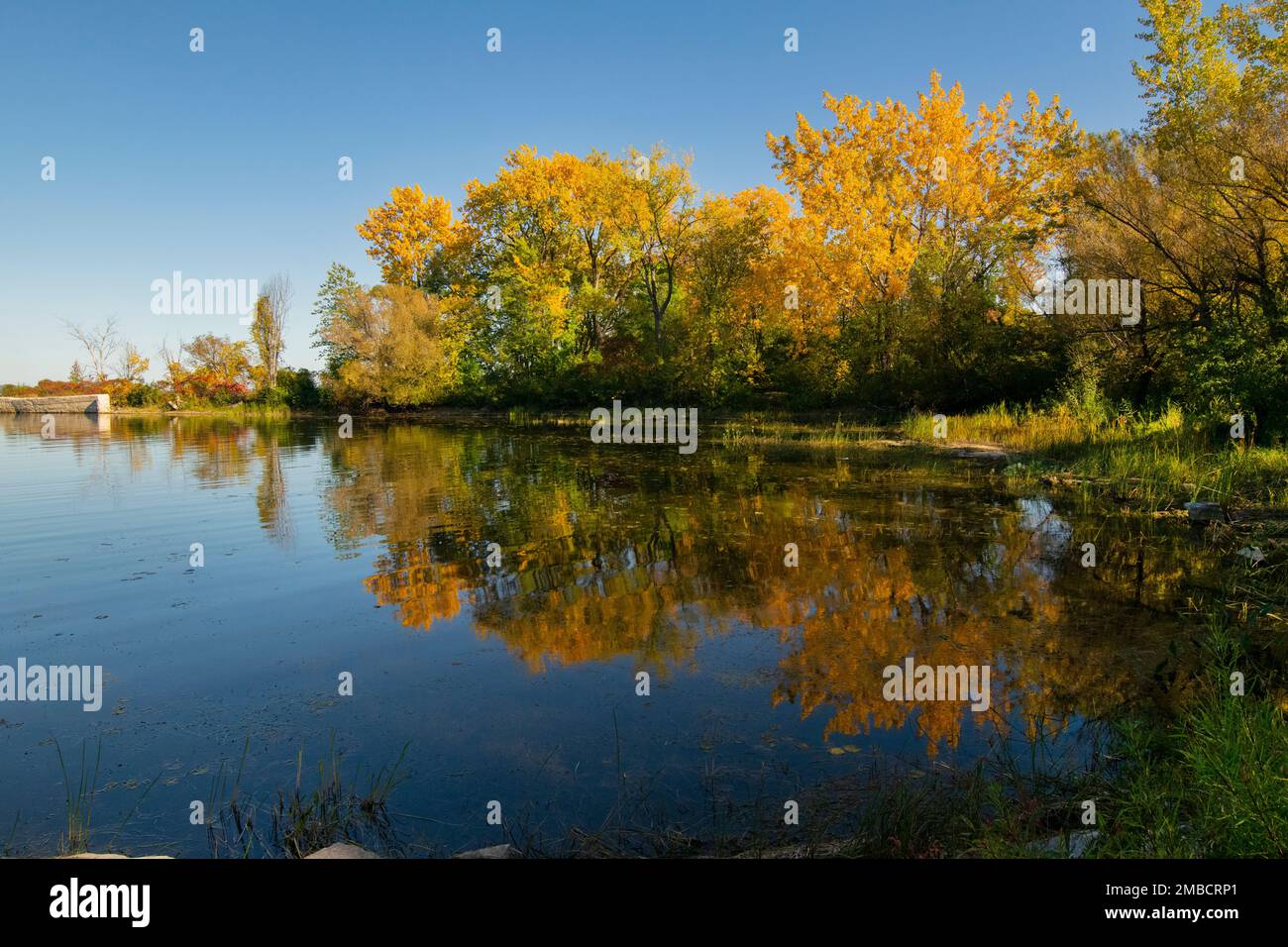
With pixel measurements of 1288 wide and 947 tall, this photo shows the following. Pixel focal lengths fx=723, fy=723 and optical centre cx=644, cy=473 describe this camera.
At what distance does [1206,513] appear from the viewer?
38.8 ft

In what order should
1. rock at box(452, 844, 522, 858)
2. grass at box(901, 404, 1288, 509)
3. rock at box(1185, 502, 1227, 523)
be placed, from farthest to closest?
grass at box(901, 404, 1288, 509) < rock at box(1185, 502, 1227, 523) < rock at box(452, 844, 522, 858)

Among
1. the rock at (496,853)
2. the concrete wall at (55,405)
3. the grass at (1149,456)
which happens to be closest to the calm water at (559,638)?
the rock at (496,853)

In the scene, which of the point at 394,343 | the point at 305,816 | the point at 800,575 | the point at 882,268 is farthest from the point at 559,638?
the point at 394,343

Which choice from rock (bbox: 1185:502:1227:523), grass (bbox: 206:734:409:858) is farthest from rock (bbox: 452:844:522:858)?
rock (bbox: 1185:502:1227:523)

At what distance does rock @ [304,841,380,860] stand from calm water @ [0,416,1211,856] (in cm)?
55

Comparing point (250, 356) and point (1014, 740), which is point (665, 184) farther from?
point (250, 356)

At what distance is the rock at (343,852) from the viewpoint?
3506mm

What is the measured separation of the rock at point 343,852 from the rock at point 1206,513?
13.0 m

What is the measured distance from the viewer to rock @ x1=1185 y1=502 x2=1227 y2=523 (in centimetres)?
1155

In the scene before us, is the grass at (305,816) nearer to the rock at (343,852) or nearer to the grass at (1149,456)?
the rock at (343,852)

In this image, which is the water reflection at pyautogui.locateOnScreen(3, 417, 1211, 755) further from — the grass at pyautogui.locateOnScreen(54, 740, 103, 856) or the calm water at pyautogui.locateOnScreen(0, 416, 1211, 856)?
the grass at pyautogui.locateOnScreen(54, 740, 103, 856)

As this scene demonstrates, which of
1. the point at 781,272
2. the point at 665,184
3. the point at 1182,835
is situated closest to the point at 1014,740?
the point at 1182,835

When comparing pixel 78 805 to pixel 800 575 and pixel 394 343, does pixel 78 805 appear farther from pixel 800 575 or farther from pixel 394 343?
pixel 394 343

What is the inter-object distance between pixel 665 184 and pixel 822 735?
1381 inches
